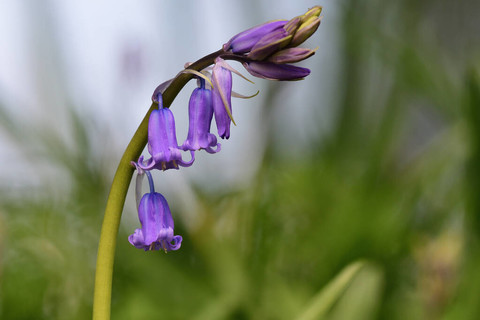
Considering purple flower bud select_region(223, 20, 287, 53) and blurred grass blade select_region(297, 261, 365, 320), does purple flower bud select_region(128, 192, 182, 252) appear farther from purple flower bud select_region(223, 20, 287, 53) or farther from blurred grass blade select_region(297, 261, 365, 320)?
blurred grass blade select_region(297, 261, 365, 320)

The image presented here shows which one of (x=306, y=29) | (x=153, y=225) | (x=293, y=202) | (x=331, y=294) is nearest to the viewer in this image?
(x=306, y=29)

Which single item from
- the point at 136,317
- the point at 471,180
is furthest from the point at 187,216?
the point at 471,180

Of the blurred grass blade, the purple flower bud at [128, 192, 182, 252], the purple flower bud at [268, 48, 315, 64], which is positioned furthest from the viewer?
the blurred grass blade

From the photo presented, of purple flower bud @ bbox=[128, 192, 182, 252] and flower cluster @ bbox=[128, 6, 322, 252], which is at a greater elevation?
flower cluster @ bbox=[128, 6, 322, 252]

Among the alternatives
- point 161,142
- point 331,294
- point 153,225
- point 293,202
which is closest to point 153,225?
point 153,225

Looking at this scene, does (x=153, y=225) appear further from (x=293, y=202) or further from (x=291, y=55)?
(x=293, y=202)

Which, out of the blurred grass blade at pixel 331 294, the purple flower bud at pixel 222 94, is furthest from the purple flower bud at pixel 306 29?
the blurred grass blade at pixel 331 294

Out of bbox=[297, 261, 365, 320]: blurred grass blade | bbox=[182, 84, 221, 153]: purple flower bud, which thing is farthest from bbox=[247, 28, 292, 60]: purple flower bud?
bbox=[297, 261, 365, 320]: blurred grass blade
